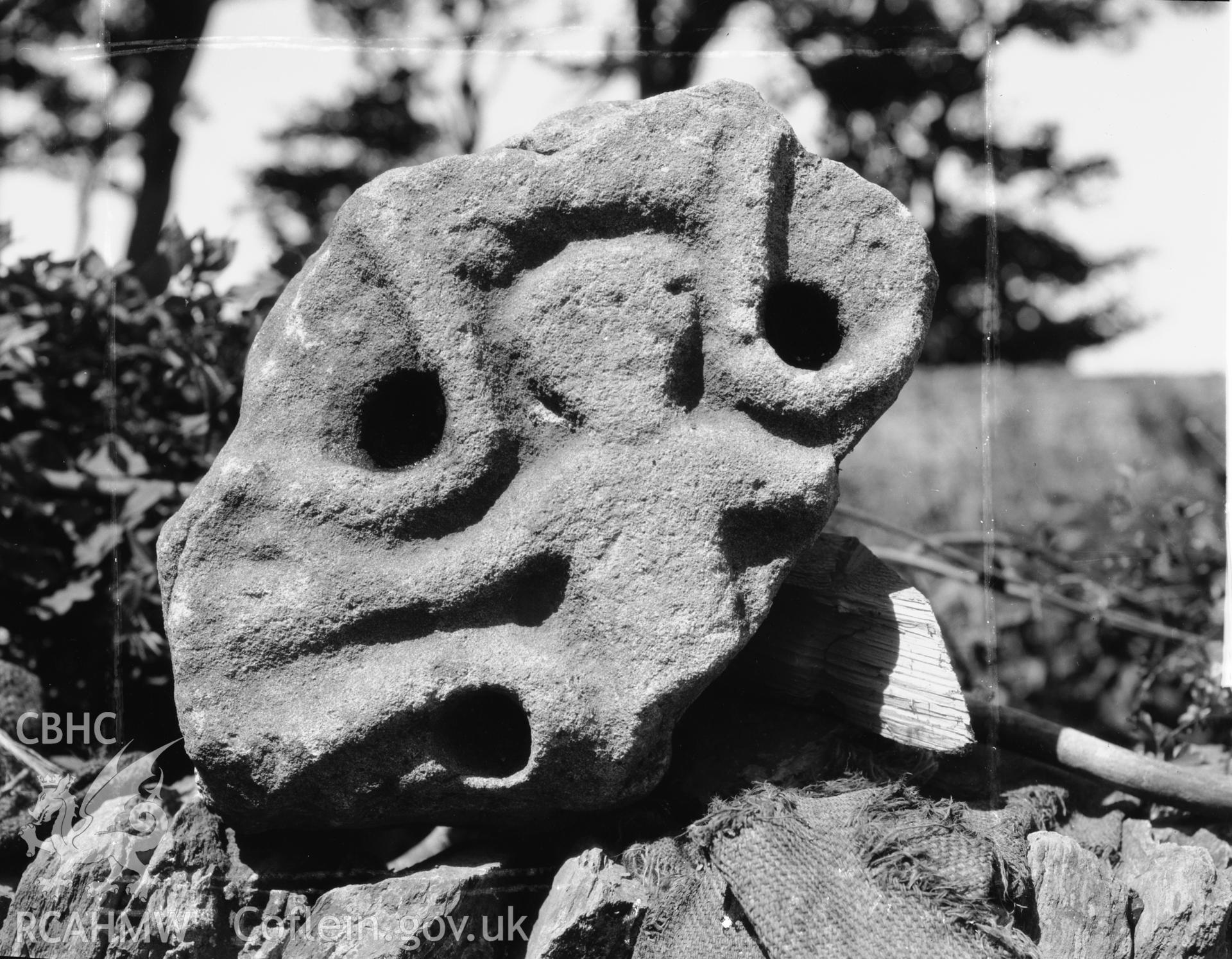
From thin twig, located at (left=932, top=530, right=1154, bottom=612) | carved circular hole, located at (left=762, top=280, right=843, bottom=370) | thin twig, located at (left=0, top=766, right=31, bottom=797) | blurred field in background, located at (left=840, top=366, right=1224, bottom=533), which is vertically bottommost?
blurred field in background, located at (left=840, top=366, right=1224, bottom=533)

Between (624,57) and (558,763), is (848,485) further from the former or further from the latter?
(558,763)

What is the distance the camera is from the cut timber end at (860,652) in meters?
2.05

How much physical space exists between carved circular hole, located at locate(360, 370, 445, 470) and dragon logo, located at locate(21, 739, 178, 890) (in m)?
0.74

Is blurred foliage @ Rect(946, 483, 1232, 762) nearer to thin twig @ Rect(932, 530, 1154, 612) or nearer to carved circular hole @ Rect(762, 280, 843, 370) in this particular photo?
thin twig @ Rect(932, 530, 1154, 612)

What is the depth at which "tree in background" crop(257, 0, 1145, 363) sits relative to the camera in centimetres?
387

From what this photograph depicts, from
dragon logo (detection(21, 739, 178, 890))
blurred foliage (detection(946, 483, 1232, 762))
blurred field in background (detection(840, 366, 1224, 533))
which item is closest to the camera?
dragon logo (detection(21, 739, 178, 890))

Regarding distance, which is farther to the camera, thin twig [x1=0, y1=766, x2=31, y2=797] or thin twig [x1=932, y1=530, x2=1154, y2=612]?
thin twig [x1=932, y1=530, x2=1154, y2=612]

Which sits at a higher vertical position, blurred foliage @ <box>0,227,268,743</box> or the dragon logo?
blurred foliage @ <box>0,227,268,743</box>

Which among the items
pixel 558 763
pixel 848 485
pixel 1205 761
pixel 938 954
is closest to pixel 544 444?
pixel 558 763

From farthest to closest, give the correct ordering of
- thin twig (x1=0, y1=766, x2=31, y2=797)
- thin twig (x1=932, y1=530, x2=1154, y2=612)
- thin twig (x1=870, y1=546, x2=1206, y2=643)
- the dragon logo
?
thin twig (x1=932, y1=530, x2=1154, y2=612) < thin twig (x1=870, y1=546, x2=1206, y2=643) < thin twig (x1=0, y1=766, x2=31, y2=797) < the dragon logo

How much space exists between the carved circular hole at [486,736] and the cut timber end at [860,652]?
51cm

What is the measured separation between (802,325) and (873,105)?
9.92 ft

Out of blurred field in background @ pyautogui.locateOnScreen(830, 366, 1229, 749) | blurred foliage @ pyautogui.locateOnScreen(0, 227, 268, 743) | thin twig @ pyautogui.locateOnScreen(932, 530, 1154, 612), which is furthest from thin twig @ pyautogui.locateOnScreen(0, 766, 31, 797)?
thin twig @ pyautogui.locateOnScreen(932, 530, 1154, 612)

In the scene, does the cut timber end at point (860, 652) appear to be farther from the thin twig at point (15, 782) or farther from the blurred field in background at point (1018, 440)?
the blurred field in background at point (1018, 440)
